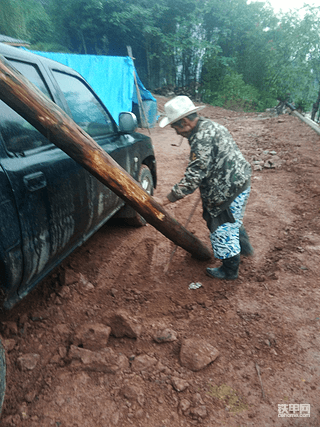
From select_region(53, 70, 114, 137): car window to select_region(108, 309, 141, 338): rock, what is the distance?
1660 millimetres

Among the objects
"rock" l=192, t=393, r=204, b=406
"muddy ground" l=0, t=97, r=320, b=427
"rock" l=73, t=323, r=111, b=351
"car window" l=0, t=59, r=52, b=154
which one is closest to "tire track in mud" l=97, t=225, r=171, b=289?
"muddy ground" l=0, t=97, r=320, b=427

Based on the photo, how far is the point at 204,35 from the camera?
20484 millimetres

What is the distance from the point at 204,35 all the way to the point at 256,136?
14527mm

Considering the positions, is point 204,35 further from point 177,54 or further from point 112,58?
point 112,58

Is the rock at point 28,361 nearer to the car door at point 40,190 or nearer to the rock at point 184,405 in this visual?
the car door at point 40,190

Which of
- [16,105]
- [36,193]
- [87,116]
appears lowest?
[36,193]

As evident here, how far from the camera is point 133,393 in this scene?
1840 mm

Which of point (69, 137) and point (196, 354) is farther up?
point (69, 137)

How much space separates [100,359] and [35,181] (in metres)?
1.25

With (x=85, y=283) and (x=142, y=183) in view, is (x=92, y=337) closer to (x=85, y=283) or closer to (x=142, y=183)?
(x=85, y=283)

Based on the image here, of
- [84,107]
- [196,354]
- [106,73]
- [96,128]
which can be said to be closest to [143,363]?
[196,354]

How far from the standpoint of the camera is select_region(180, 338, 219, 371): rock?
6.62 feet

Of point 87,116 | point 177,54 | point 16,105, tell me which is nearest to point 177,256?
point 87,116

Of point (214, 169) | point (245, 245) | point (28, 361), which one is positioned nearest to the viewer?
point (28, 361)
